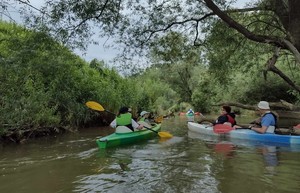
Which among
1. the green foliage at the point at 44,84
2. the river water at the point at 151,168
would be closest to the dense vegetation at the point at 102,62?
the green foliage at the point at 44,84

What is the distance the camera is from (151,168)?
6980 millimetres

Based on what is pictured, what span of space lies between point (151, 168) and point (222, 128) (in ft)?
16.9

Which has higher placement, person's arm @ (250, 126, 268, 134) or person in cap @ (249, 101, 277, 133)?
person in cap @ (249, 101, 277, 133)

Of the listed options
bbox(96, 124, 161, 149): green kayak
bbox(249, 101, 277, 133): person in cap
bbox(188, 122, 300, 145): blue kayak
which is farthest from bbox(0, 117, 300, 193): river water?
bbox(249, 101, 277, 133): person in cap

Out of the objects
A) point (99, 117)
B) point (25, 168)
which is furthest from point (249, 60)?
point (25, 168)

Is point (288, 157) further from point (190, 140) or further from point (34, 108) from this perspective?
point (34, 108)

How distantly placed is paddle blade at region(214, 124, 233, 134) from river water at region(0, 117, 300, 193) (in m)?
0.72

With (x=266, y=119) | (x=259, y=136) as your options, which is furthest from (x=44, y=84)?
(x=266, y=119)

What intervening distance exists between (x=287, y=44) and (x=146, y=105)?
13488 mm

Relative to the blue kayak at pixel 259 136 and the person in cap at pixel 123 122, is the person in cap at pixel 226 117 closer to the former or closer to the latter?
the blue kayak at pixel 259 136

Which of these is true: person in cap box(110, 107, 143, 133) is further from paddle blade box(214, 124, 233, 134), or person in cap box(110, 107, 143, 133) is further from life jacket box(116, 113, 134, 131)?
paddle blade box(214, 124, 233, 134)

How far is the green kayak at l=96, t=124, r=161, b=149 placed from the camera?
9469mm

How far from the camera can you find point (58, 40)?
342 inches

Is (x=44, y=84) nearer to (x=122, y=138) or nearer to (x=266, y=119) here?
(x=122, y=138)
